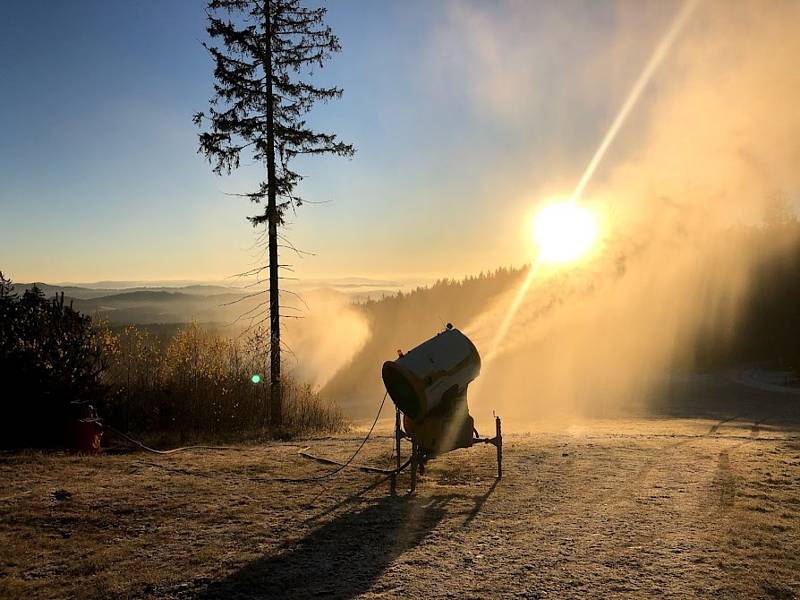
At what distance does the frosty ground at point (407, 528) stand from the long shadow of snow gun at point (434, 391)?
720 millimetres

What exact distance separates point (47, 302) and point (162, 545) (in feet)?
34.9

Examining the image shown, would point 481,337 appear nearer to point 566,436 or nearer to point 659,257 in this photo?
point 566,436

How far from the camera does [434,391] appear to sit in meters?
8.93

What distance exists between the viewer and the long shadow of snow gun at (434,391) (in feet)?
28.9

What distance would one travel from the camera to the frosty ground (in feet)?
18.1

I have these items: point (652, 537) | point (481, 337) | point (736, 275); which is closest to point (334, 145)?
point (652, 537)

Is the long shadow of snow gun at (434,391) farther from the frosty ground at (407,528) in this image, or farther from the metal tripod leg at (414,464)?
the frosty ground at (407,528)

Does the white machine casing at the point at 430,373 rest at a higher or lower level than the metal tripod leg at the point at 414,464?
higher

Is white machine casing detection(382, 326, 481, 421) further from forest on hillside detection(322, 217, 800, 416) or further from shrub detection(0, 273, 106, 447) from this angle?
forest on hillside detection(322, 217, 800, 416)

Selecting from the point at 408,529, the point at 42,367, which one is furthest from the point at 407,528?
the point at 42,367

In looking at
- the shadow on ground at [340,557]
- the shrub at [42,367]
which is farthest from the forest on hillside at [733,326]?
the shadow on ground at [340,557]

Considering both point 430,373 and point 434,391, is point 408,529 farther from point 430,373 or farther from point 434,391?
point 430,373

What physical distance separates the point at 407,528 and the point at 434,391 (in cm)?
235

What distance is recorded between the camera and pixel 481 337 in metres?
30.8
